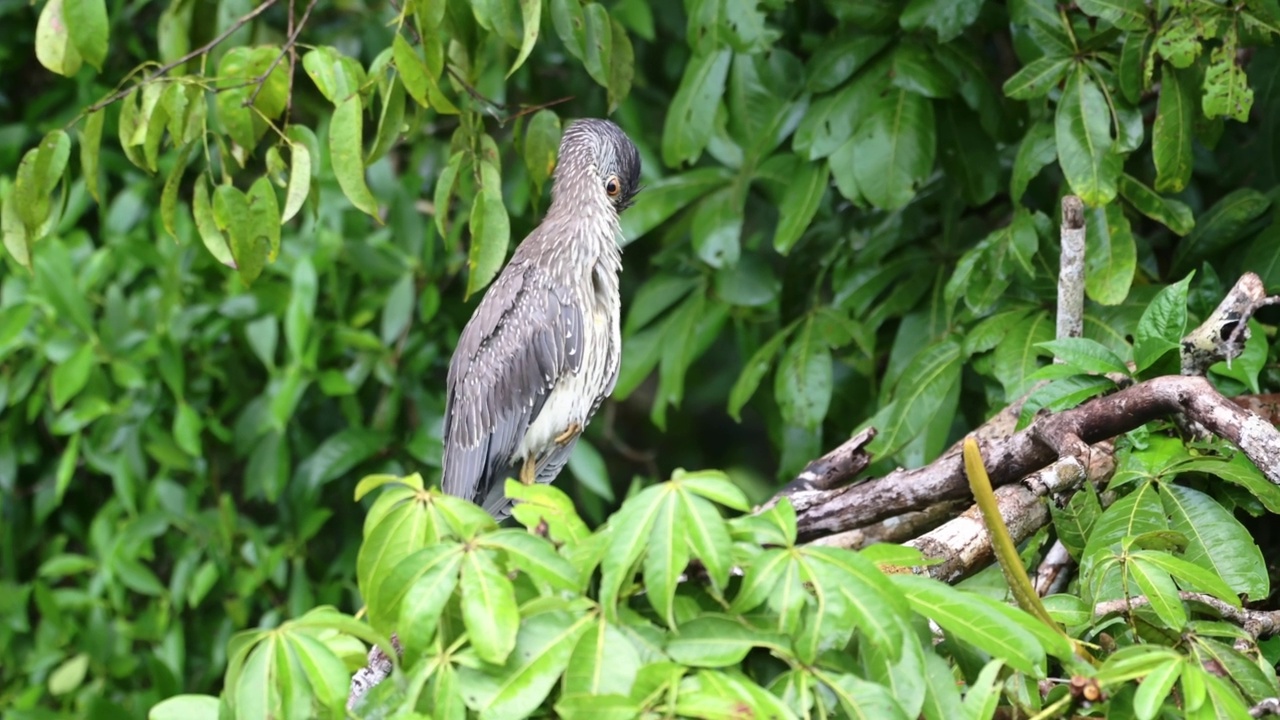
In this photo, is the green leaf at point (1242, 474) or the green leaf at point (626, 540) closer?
the green leaf at point (626, 540)

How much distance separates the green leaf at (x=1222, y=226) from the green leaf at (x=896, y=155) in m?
0.51

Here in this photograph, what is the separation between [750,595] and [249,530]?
2.67 m

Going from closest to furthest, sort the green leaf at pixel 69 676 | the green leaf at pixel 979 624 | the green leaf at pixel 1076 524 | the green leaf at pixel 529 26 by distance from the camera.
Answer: the green leaf at pixel 979 624
the green leaf at pixel 1076 524
the green leaf at pixel 529 26
the green leaf at pixel 69 676

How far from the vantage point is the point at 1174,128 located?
2133 mm

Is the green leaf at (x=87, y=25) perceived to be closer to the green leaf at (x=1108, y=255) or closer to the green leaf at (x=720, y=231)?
the green leaf at (x=720, y=231)

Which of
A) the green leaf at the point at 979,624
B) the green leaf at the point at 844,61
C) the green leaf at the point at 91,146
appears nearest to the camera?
the green leaf at the point at 979,624

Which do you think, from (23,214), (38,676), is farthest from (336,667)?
(38,676)

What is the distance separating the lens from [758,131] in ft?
8.93

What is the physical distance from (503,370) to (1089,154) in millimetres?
1097

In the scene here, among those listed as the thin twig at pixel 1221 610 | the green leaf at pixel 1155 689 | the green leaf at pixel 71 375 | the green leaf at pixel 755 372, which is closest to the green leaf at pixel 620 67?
the green leaf at pixel 755 372

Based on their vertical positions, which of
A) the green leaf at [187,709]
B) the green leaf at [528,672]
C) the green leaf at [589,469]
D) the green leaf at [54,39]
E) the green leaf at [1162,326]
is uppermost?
the green leaf at [54,39]

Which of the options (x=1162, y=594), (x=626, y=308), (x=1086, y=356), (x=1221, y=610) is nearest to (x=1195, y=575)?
(x=1162, y=594)

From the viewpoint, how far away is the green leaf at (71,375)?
3240 millimetres

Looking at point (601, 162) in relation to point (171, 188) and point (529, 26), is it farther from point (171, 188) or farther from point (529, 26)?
point (171, 188)
